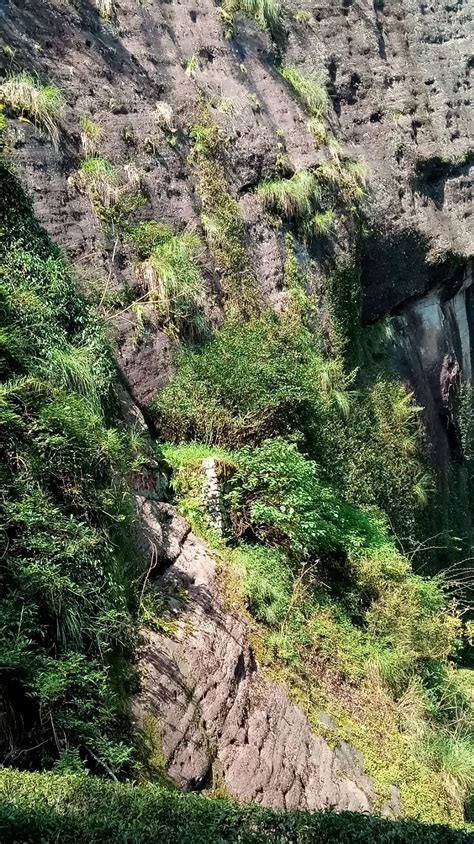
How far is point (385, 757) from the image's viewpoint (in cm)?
548

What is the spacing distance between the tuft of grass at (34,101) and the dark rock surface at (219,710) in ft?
12.8

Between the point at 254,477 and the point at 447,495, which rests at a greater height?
the point at 254,477

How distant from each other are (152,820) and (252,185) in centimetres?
794

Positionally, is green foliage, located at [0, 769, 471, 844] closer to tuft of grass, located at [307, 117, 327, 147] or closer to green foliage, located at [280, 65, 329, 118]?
tuft of grass, located at [307, 117, 327, 147]

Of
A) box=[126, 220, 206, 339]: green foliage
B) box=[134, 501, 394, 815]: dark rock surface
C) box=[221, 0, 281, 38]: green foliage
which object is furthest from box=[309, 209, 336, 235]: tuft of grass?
box=[134, 501, 394, 815]: dark rock surface

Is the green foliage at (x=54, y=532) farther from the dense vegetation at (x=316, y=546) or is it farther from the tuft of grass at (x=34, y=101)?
the tuft of grass at (x=34, y=101)

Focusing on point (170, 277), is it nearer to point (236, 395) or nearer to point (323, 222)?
point (236, 395)

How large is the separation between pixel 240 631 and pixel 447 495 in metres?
7.95

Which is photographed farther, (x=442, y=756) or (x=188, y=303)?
(x=188, y=303)

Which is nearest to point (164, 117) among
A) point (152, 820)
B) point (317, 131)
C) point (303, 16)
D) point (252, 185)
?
point (252, 185)

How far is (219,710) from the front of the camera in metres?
4.70

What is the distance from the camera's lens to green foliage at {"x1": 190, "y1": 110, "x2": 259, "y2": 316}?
8.44 meters

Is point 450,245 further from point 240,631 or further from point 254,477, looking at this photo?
point 240,631

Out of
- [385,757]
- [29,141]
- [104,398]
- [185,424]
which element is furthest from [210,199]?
[385,757]
